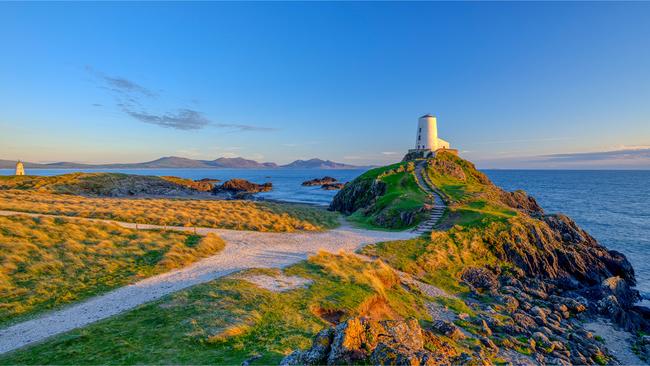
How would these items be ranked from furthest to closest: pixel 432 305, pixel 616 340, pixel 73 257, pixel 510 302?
1. pixel 510 302
2. pixel 616 340
3. pixel 73 257
4. pixel 432 305

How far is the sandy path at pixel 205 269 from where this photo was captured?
11219 millimetres

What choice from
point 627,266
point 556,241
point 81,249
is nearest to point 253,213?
point 81,249

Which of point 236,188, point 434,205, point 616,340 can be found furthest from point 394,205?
point 236,188

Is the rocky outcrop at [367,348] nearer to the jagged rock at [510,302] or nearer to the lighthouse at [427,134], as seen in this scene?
the jagged rock at [510,302]

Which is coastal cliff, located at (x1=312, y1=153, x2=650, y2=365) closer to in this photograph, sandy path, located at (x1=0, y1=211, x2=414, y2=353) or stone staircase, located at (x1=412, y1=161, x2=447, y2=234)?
stone staircase, located at (x1=412, y1=161, x2=447, y2=234)

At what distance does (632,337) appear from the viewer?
62.8 ft

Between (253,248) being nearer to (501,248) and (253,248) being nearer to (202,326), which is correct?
(202,326)

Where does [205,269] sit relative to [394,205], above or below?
below

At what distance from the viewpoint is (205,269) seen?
17.8 meters

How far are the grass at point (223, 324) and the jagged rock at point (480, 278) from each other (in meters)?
8.21

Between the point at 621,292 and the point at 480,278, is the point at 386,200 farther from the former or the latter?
the point at 621,292

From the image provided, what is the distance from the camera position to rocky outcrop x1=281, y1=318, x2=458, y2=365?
718 cm

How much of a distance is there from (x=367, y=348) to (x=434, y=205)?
104 feet

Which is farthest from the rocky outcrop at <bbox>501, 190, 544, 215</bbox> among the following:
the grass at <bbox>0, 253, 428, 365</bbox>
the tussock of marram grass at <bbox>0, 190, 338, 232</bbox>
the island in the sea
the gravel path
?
the grass at <bbox>0, 253, 428, 365</bbox>
